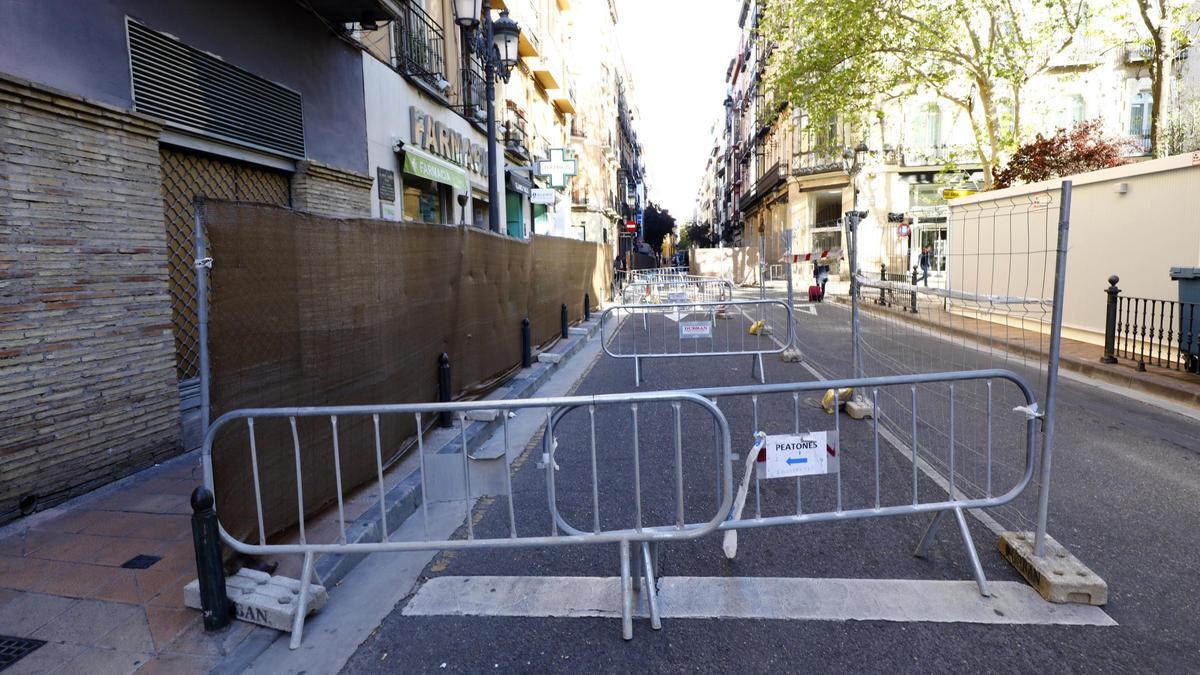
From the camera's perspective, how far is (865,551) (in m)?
4.09

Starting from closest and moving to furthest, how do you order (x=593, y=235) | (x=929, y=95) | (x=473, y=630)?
1. (x=473, y=630)
2. (x=929, y=95)
3. (x=593, y=235)

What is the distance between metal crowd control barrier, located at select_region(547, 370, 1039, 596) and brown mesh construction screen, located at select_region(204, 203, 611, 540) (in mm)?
1607

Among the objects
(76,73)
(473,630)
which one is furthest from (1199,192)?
(76,73)

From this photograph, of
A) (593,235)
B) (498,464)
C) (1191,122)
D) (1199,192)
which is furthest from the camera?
(593,235)

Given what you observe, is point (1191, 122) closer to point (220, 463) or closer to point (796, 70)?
point (796, 70)

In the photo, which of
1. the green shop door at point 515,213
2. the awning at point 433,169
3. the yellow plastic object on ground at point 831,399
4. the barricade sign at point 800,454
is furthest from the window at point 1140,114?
the barricade sign at point 800,454

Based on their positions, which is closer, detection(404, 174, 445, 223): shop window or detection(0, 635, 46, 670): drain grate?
detection(0, 635, 46, 670): drain grate

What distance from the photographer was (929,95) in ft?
112

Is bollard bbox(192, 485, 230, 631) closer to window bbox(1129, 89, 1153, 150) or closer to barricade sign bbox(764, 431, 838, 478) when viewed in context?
barricade sign bbox(764, 431, 838, 478)

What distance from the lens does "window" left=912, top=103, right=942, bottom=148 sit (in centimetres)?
3496

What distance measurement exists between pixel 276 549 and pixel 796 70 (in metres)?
21.3

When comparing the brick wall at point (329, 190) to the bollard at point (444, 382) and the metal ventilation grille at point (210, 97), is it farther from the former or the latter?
the bollard at point (444, 382)

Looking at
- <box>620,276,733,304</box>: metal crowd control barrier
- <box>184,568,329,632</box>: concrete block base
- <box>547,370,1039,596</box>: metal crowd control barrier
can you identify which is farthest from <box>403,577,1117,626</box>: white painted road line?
<box>620,276,733,304</box>: metal crowd control barrier

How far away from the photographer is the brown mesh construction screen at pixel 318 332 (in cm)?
359
